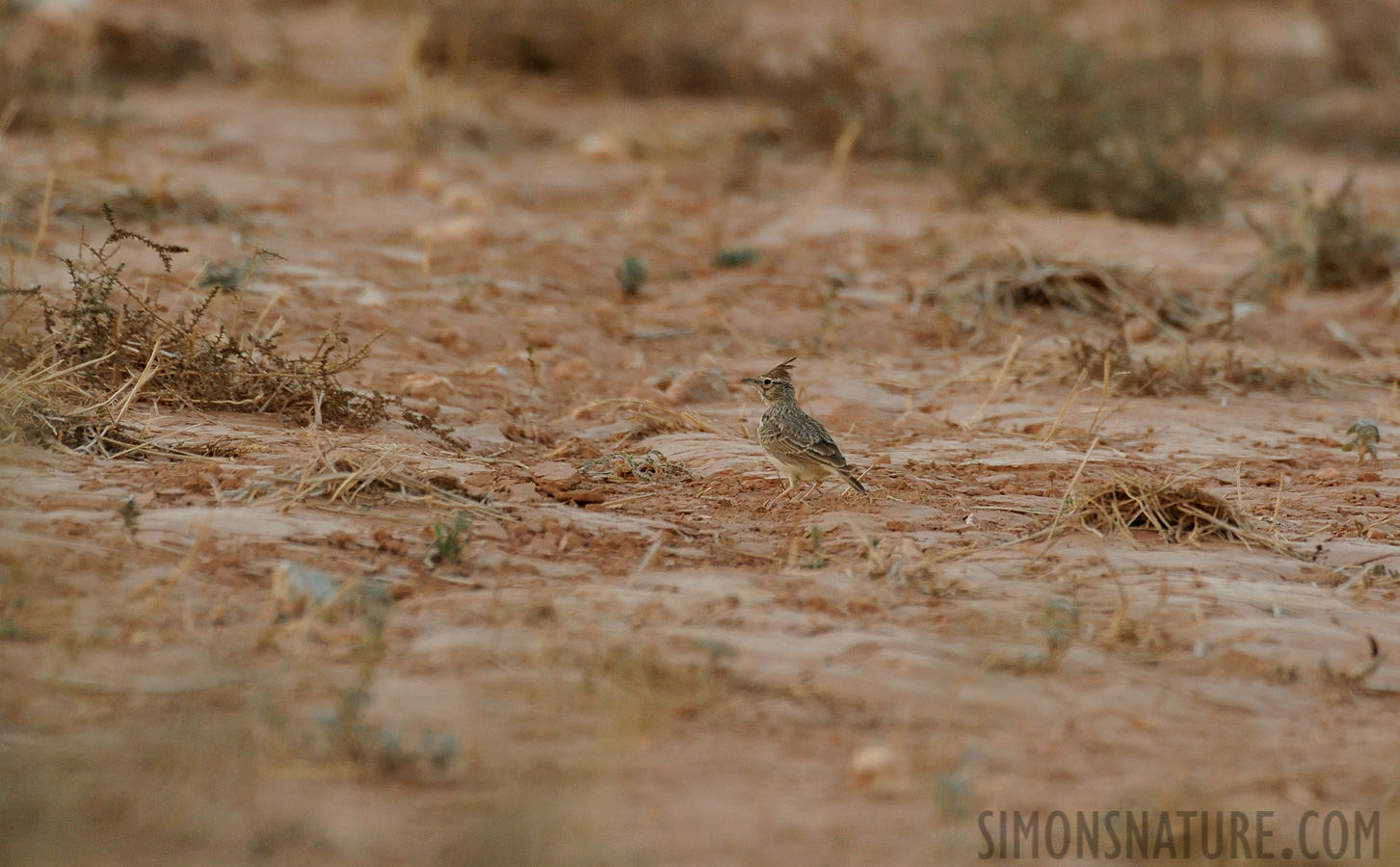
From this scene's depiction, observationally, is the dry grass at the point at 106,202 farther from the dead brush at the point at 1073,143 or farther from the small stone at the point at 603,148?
the dead brush at the point at 1073,143

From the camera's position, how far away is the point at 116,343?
4738mm

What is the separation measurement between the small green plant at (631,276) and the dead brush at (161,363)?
278 centimetres

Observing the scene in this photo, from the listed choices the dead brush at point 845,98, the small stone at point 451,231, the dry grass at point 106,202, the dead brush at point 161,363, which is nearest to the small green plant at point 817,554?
the dead brush at point 161,363

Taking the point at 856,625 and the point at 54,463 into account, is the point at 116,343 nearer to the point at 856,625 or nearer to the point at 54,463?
the point at 54,463

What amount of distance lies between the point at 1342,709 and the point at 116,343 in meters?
3.76

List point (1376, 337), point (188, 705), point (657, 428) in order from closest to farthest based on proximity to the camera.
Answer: point (188, 705) < point (657, 428) < point (1376, 337)

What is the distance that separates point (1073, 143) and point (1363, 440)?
→ 4729 mm

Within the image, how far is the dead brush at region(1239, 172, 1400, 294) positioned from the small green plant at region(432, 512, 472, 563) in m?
5.84

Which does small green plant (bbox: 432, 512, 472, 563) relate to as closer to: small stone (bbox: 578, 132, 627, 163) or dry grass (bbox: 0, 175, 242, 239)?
dry grass (bbox: 0, 175, 242, 239)

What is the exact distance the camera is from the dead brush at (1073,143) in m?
9.62

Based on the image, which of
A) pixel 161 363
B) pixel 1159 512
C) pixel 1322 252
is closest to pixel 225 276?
pixel 161 363

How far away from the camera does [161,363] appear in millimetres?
4805

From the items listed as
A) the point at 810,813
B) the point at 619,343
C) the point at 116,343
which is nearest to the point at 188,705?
the point at 810,813

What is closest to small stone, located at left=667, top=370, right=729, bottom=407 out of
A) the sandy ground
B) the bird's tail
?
the sandy ground
